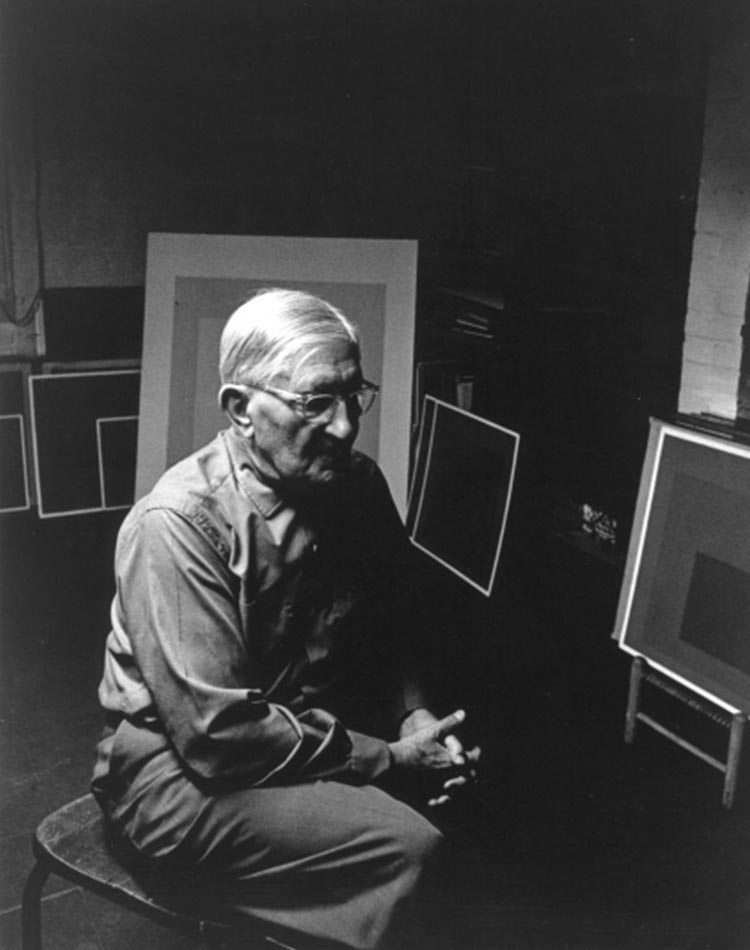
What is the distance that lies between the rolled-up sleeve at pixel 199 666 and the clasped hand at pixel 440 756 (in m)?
0.13

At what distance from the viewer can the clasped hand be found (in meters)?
1.46

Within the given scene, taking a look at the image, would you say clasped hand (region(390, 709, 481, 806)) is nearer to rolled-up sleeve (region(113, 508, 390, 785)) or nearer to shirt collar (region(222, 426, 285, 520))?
rolled-up sleeve (region(113, 508, 390, 785))

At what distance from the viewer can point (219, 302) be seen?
3.32 m

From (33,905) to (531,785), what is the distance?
1519mm

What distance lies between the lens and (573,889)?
2.25 meters

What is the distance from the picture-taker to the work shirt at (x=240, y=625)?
1303 mm

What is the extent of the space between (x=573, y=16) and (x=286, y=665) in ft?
9.30

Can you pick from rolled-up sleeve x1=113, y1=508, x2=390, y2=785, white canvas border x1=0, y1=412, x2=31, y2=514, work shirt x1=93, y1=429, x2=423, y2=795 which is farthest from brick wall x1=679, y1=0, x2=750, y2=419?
white canvas border x1=0, y1=412, x2=31, y2=514

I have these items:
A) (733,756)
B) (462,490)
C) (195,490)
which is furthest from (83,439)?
(195,490)

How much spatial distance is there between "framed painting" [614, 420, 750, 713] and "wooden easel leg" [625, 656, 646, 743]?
43 mm

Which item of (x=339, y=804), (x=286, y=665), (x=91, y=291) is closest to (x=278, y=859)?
(x=339, y=804)

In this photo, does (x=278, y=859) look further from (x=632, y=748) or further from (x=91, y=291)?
(x=91, y=291)

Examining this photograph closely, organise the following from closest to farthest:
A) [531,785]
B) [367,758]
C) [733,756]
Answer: [367,758] < [733,756] < [531,785]

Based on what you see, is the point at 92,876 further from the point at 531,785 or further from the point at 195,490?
the point at 531,785
